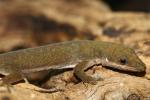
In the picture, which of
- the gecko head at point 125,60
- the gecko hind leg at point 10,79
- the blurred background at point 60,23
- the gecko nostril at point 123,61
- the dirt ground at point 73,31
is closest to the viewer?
the gecko hind leg at point 10,79

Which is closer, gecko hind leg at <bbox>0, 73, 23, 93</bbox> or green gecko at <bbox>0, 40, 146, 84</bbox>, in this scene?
gecko hind leg at <bbox>0, 73, 23, 93</bbox>

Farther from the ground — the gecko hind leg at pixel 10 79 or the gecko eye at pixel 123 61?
the gecko eye at pixel 123 61

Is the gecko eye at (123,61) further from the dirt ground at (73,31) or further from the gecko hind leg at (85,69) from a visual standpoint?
the gecko hind leg at (85,69)

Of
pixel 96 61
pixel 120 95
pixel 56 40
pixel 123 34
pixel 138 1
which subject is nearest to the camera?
pixel 120 95

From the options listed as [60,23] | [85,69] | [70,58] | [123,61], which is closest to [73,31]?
[60,23]

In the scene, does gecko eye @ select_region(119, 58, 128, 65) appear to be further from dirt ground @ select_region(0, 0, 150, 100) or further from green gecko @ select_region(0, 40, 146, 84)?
dirt ground @ select_region(0, 0, 150, 100)

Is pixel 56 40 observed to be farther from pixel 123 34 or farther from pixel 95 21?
pixel 123 34

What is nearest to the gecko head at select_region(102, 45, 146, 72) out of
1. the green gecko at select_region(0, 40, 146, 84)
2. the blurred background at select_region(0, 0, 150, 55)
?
the green gecko at select_region(0, 40, 146, 84)

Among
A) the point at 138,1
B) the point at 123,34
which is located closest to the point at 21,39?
the point at 123,34

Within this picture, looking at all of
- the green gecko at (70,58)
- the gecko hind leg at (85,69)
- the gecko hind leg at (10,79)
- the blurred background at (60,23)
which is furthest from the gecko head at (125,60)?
the gecko hind leg at (10,79)
